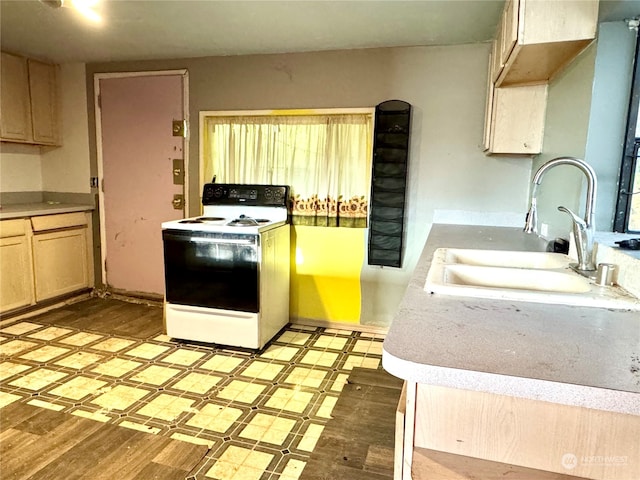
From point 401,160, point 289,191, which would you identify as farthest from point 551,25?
point 289,191

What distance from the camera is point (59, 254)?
12.2 feet

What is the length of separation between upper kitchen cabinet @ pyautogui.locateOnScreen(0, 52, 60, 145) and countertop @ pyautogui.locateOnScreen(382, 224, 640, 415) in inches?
154

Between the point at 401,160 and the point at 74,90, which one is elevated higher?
the point at 74,90

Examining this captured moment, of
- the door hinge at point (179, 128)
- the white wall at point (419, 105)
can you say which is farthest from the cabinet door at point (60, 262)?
the white wall at point (419, 105)

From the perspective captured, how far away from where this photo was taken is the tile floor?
6.34ft

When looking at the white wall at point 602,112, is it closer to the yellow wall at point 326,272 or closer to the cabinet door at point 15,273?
the yellow wall at point 326,272

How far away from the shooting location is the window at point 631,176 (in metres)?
1.72

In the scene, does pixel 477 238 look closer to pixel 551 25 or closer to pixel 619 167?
pixel 619 167

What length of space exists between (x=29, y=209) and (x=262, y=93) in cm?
216

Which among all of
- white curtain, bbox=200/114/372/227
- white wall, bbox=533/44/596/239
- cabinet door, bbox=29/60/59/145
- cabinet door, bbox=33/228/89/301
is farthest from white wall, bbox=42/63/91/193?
white wall, bbox=533/44/596/239

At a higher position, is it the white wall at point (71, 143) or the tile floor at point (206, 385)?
the white wall at point (71, 143)

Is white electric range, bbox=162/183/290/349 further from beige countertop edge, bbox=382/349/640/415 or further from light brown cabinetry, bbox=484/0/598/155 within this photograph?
beige countertop edge, bbox=382/349/640/415

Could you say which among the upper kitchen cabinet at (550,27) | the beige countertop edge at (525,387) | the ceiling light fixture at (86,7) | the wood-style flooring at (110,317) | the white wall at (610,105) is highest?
the ceiling light fixture at (86,7)

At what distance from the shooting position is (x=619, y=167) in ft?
5.78
